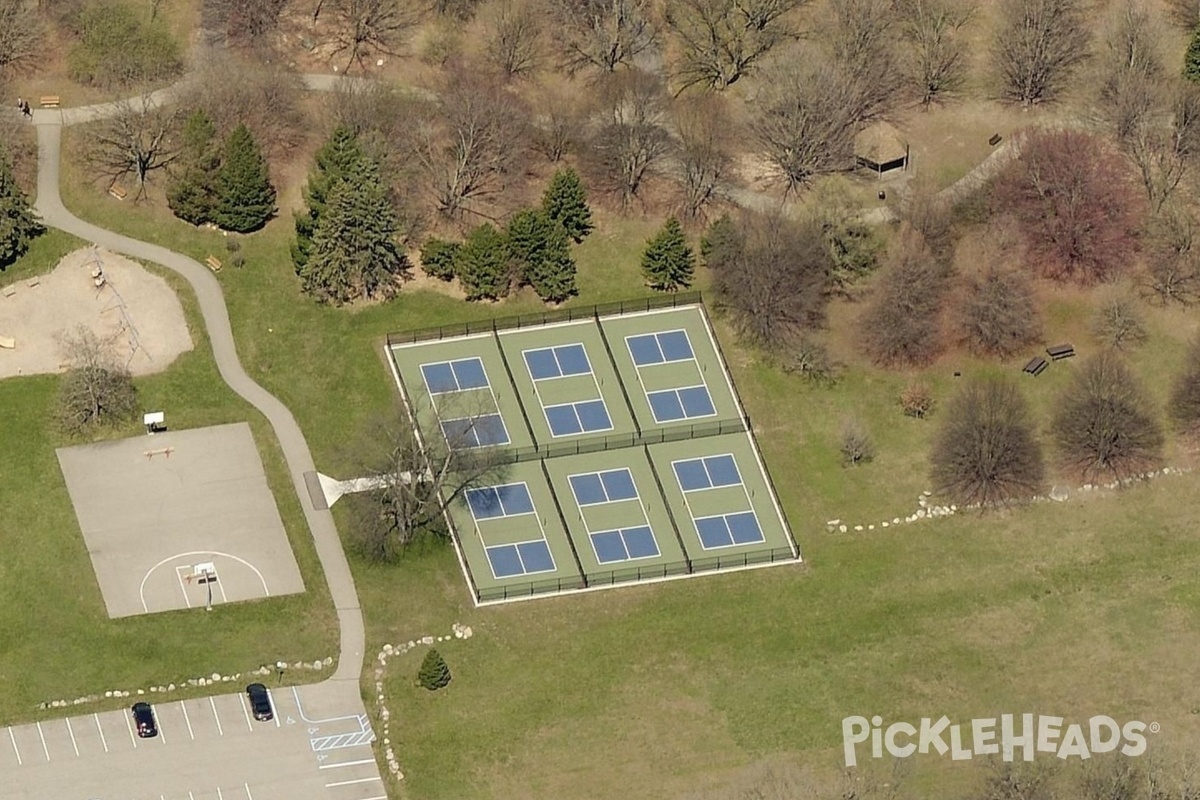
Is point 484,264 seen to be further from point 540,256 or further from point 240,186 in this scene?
point 240,186

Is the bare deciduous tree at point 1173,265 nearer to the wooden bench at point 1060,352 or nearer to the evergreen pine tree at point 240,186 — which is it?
the wooden bench at point 1060,352

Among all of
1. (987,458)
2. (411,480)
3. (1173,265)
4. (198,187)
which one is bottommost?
(987,458)

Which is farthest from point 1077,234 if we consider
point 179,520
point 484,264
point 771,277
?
point 179,520

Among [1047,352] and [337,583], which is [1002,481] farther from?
[337,583]

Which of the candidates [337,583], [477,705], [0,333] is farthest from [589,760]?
[0,333]

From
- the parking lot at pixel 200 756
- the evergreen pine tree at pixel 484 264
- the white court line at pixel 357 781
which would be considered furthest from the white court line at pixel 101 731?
the evergreen pine tree at pixel 484 264

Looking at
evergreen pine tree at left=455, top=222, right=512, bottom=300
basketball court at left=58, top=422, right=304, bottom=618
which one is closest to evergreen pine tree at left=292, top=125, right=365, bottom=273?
evergreen pine tree at left=455, top=222, right=512, bottom=300

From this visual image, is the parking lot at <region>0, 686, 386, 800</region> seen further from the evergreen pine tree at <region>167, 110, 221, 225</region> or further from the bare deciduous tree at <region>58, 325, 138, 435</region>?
the evergreen pine tree at <region>167, 110, 221, 225</region>
